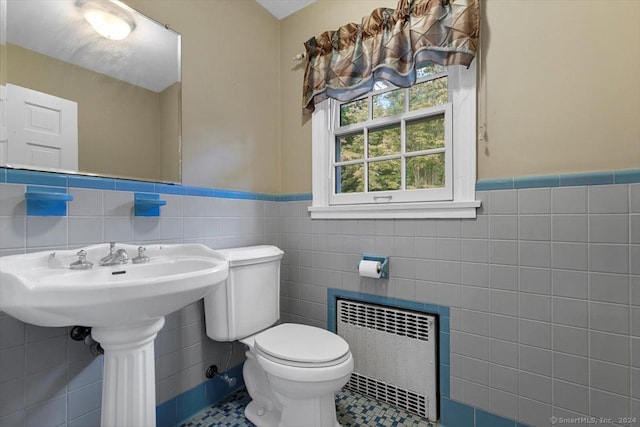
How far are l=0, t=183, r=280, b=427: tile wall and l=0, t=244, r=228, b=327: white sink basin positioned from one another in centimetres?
12

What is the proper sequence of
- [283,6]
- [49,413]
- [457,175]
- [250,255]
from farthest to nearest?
[283,6]
[250,255]
[457,175]
[49,413]

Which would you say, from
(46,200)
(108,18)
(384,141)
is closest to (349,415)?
(384,141)

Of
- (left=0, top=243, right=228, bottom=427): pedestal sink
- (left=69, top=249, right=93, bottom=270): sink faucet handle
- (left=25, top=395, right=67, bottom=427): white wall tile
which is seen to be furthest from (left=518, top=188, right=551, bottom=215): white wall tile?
(left=25, top=395, right=67, bottom=427): white wall tile

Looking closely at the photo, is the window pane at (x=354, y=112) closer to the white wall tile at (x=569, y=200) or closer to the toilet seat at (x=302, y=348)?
the white wall tile at (x=569, y=200)

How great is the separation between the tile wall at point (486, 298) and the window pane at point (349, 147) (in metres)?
0.50

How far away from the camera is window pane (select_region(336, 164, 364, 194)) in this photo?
1833 mm

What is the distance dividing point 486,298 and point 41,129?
1978 mm

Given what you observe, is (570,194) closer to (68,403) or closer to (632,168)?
(632,168)

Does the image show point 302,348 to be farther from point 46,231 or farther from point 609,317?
point 609,317

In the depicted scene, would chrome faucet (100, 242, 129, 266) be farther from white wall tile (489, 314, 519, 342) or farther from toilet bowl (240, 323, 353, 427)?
white wall tile (489, 314, 519, 342)

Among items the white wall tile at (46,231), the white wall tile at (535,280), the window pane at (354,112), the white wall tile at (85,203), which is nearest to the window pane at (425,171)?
the window pane at (354,112)

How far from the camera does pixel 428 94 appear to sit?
158 cm

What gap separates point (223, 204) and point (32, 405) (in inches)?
43.1

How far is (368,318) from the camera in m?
1.69
